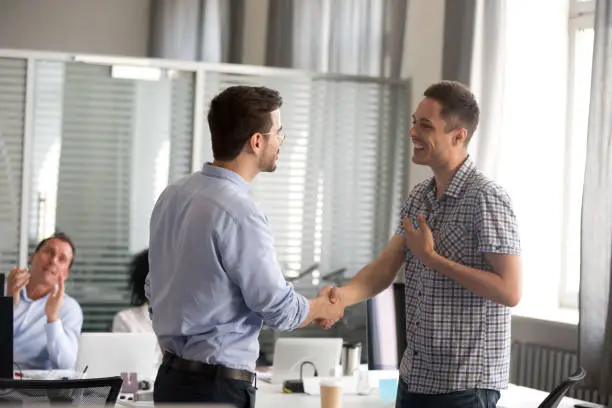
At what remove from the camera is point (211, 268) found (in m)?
2.79

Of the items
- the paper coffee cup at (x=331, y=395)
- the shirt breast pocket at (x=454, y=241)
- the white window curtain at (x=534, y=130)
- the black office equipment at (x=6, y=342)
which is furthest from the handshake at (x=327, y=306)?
the white window curtain at (x=534, y=130)

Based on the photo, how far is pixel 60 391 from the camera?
2.65m

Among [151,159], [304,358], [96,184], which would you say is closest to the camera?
[304,358]

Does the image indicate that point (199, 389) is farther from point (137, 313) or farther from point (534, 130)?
point (534, 130)

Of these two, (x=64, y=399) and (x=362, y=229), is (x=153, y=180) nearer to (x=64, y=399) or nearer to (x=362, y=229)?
(x=362, y=229)

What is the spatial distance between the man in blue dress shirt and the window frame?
335 centimetres

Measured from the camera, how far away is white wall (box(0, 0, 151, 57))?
313 inches

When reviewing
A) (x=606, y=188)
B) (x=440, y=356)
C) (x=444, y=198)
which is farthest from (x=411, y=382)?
(x=606, y=188)

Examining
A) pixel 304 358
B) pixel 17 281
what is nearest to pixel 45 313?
→ pixel 17 281

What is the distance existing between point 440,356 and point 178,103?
3968 mm

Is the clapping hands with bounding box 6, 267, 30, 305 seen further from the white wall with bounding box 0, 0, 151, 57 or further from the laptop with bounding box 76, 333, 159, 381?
the white wall with bounding box 0, 0, 151, 57

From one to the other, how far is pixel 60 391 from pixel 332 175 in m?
4.31

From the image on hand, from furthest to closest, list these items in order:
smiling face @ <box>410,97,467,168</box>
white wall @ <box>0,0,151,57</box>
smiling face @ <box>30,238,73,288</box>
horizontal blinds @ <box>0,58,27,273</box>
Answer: white wall @ <box>0,0,151,57</box>
horizontal blinds @ <box>0,58,27,273</box>
smiling face @ <box>30,238,73,288</box>
smiling face @ <box>410,97,467,168</box>

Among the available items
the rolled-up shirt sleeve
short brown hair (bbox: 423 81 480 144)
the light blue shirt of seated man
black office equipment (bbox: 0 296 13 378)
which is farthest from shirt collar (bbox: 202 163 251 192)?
the light blue shirt of seated man
